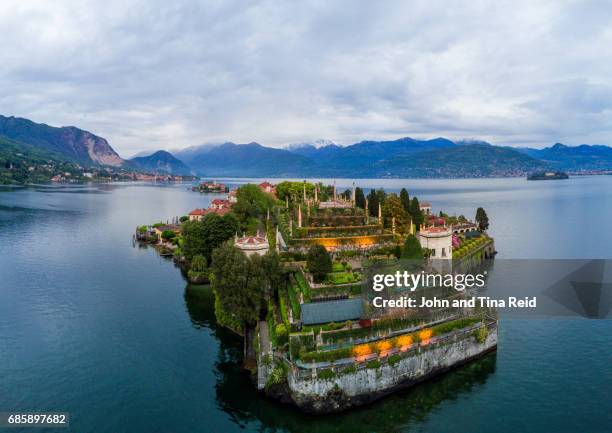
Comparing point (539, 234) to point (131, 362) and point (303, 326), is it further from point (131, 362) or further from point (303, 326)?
point (131, 362)

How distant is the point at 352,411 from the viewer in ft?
95.3

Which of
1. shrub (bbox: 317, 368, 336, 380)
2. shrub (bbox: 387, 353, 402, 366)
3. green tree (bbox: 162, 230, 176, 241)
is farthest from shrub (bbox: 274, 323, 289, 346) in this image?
green tree (bbox: 162, 230, 176, 241)

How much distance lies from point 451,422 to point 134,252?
210 feet

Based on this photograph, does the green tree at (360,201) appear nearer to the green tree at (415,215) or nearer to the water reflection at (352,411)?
the green tree at (415,215)

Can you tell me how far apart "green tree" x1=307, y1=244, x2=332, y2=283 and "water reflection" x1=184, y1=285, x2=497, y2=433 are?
9.20 meters

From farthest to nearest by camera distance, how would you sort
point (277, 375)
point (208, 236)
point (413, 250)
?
point (208, 236), point (413, 250), point (277, 375)

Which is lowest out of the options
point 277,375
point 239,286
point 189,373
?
point 189,373

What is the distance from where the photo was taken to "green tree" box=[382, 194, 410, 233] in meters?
65.8

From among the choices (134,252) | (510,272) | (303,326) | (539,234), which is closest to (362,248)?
(303,326)

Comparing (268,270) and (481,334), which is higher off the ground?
(268,270)

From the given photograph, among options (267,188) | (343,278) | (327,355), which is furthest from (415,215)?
(267,188)

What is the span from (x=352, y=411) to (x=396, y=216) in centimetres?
4093

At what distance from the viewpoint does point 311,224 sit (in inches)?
2147

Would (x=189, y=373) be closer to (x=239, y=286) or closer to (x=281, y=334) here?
(x=239, y=286)
